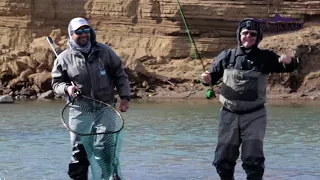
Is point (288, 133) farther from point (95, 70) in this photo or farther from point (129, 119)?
point (95, 70)

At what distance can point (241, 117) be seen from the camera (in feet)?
22.2

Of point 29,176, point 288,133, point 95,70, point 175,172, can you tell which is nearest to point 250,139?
point 95,70

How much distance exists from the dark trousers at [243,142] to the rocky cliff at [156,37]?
1740 centimetres

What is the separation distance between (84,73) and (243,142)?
63.9 inches

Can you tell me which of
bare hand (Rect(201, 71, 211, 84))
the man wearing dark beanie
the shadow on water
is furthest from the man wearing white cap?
the shadow on water

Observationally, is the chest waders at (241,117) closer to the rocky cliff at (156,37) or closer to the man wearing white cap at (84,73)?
the man wearing white cap at (84,73)

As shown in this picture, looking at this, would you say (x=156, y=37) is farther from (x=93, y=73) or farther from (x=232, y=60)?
(x=232, y=60)

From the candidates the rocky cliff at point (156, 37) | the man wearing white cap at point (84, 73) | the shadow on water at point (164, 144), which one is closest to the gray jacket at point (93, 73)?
the man wearing white cap at point (84, 73)

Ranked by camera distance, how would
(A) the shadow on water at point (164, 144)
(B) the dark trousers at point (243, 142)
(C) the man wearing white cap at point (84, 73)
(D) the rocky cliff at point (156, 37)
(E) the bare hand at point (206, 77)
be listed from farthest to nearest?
(D) the rocky cliff at point (156, 37) < (A) the shadow on water at point (164, 144) < (C) the man wearing white cap at point (84, 73) < (E) the bare hand at point (206, 77) < (B) the dark trousers at point (243, 142)

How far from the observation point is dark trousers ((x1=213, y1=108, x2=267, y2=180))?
6625mm

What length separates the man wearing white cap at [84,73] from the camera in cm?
712

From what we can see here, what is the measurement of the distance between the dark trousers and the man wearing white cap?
105cm

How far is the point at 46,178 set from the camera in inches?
324

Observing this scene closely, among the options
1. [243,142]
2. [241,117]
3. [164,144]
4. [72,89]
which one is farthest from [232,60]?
[164,144]
